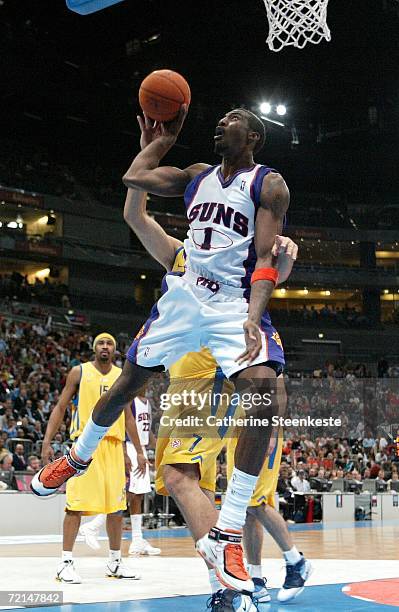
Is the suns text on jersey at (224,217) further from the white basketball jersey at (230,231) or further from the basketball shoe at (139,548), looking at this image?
the basketball shoe at (139,548)

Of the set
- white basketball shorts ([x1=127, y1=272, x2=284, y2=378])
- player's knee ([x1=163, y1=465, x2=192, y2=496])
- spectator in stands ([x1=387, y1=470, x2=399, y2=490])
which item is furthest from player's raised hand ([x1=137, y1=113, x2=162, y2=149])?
spectator in stands ([x1=387, y1=470, x2=399, y2=490])

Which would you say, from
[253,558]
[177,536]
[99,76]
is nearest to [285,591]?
[253,558]

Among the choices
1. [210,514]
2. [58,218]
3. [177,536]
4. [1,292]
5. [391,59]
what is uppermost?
[391,59]

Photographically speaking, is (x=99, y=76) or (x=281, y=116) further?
(x=281, y=116)

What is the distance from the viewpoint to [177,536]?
12.4 metres

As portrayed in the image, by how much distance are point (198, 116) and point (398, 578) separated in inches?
1130

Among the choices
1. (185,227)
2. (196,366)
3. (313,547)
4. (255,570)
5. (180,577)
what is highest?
(185,227)

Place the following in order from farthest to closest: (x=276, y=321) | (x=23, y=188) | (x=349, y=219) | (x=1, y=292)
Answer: (x=349, y=219)
(x=276, y=321)
(x=23, y=188)
(x=1, y=292)

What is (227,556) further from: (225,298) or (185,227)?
(185,227)

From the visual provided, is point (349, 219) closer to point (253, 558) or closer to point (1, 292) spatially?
point (1, 292)

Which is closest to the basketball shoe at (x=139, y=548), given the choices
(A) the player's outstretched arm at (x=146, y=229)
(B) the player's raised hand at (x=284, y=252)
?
(A) the player's outstretched arm at (x=146, y=229)

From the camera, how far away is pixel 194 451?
4.67 m

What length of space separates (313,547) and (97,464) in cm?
449

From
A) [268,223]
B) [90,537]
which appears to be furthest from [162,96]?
[90,537]
